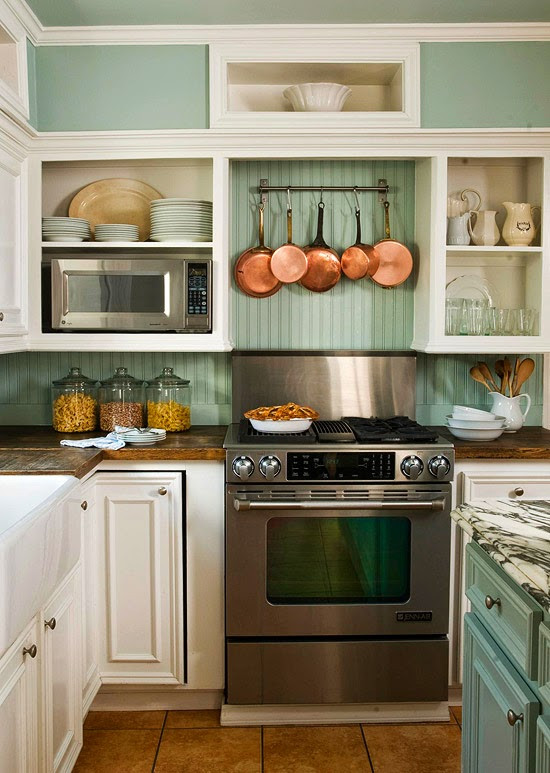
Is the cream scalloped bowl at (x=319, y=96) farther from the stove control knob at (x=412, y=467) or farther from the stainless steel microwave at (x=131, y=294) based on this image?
the stove control knob at (x=412, y=467)

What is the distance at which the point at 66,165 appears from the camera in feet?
10.5

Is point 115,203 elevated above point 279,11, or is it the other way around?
point 279,11

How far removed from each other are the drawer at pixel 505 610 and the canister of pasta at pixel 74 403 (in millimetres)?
1768

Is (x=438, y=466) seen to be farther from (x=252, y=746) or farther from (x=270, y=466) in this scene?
(x=252, y=746)

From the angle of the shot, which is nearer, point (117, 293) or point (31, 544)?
point (31, 544)

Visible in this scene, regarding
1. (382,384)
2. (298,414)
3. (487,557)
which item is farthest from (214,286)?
(487,557)

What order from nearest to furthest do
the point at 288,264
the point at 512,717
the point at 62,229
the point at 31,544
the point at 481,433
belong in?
the point at 512,717, the point at 31,544, the point at 481,433, the point at 62,229, the point at 288,264

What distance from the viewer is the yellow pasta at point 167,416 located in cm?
308

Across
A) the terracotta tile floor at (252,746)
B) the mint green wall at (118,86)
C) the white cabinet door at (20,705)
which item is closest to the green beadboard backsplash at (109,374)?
the mint green wall at (118,86)

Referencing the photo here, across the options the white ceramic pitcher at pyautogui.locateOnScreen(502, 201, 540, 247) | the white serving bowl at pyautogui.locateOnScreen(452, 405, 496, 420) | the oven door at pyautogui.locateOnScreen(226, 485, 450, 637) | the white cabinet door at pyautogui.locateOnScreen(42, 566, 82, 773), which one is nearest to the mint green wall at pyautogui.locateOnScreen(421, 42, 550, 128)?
the white ceramic pitcher at pyautogui.locateOnScreen(502, 201, 540, 247)

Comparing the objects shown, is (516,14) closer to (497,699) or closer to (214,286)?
(214,286)

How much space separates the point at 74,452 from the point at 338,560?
986 mm

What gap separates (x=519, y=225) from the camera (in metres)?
3.02

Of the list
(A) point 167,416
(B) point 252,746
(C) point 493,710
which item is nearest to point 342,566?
(B) point 252,746
